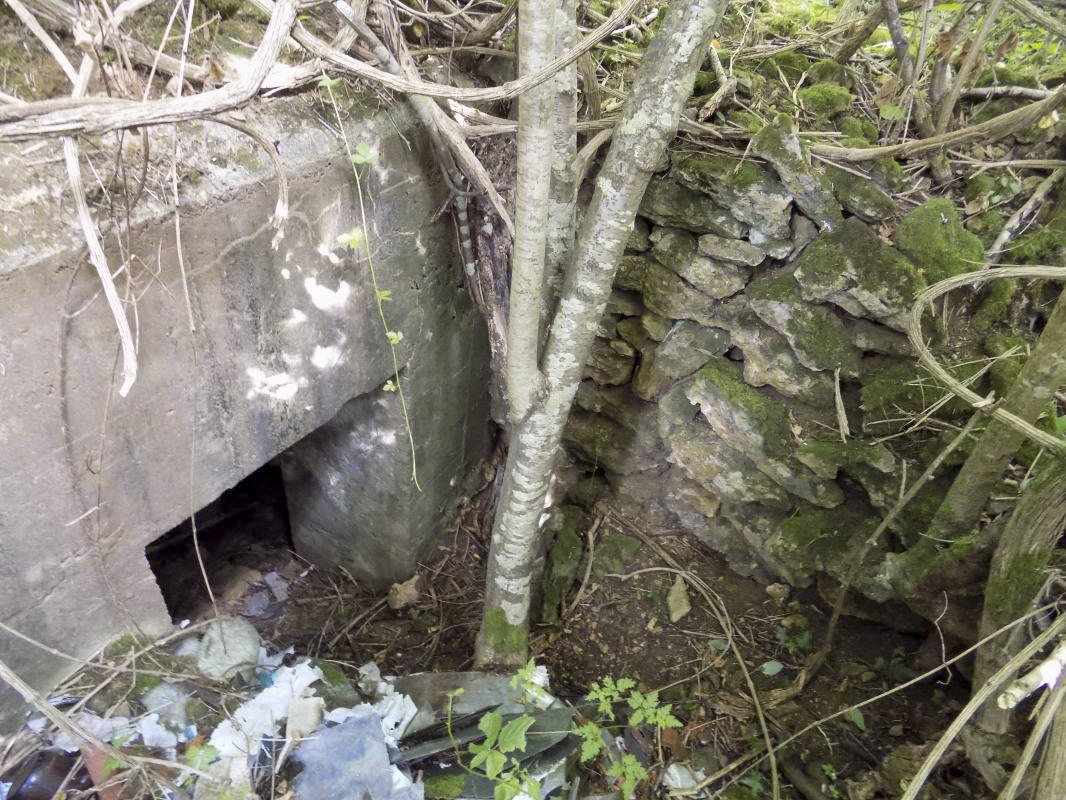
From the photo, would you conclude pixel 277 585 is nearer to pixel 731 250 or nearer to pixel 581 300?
pixel 581 300

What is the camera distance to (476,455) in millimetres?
3223

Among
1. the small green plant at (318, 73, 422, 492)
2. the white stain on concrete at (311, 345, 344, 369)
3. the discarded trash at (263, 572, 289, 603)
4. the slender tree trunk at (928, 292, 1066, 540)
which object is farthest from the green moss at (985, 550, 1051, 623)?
the discarded trash at (263, 572, 289, 603)

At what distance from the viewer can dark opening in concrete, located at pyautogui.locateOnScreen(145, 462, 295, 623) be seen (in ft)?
9.79

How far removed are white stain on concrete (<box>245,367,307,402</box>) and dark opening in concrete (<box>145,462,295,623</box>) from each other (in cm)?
138

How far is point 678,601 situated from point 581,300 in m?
1.59

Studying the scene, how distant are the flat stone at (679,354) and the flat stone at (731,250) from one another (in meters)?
0.30

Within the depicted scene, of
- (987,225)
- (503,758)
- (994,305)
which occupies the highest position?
(987,225)

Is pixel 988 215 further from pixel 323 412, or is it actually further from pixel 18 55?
pixel 18 55

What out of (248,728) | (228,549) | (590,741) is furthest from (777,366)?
(228,549)

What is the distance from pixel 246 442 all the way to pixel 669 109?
1464mm

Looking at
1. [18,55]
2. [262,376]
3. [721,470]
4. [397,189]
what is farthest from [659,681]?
[18,55]

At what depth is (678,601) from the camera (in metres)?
2.88

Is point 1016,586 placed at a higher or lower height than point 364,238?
lower

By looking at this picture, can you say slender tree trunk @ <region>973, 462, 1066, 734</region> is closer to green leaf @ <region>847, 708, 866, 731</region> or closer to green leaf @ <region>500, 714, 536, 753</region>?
green leaf @ <region>847, 708, 866, 731</region>
